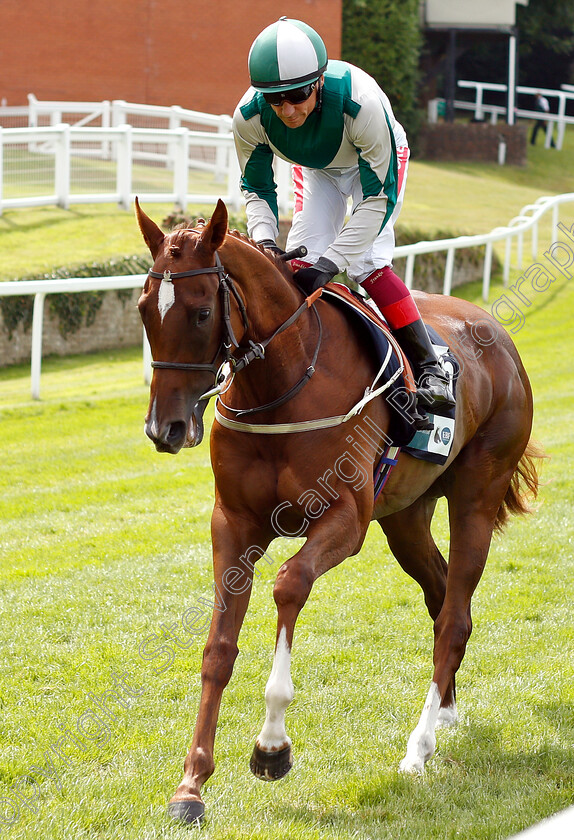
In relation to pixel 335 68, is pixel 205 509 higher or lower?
lower

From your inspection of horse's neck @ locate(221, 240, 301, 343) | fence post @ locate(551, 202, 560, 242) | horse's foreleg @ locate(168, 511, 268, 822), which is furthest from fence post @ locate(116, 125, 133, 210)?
horse's foreleg @ locate(168, 511, 268, 822)

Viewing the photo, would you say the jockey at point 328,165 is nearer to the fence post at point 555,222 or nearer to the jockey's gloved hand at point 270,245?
the jockey's gloved hand at point 270,245

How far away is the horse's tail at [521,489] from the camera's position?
4.88 m

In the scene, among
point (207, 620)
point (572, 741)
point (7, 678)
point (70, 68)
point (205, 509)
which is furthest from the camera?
point (70, 68)

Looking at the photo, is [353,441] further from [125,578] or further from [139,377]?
[139,377]

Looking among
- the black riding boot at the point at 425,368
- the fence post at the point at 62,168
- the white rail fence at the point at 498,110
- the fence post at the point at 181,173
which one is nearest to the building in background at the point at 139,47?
the white rail fence at the point at 498,110

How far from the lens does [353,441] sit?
358 centimetres

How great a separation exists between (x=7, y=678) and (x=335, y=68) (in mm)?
2737

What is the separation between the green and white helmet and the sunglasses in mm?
28

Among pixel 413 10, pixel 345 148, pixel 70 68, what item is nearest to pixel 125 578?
pixel 345 148

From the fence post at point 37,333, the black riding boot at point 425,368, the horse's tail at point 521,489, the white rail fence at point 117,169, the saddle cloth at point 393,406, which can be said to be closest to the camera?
the saddle cloth at point 393,406

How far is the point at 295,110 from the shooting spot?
346 centimetres

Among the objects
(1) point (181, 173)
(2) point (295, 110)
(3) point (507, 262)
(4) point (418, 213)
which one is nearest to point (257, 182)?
(2) point (295, 110)

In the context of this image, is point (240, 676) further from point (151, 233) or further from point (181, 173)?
point (181, 173)
